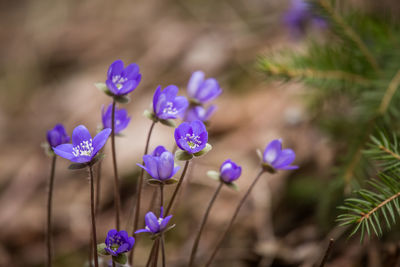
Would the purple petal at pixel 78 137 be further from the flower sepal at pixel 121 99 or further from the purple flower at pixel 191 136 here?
the purple flower at pixel 191 136

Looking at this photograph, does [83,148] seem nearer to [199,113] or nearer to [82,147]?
[82,147]

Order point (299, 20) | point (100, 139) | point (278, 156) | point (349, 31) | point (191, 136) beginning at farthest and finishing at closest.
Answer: point (299, 20)
point (349, 31)
point (278, 156)
point (191, 136)
point (100, 139)

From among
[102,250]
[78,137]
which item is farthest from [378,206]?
[78,137]

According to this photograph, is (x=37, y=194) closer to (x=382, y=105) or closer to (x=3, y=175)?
(x=3, y=175)

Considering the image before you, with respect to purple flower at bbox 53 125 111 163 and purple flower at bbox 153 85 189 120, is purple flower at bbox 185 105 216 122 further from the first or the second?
purple flower at bbox 53 125 111 163

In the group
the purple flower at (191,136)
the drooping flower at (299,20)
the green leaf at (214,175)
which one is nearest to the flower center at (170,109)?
the purple flower at (191,136)

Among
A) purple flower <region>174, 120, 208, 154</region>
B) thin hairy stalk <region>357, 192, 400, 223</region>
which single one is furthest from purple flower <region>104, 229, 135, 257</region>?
thin hairy stalk <region>357, 192, 400, 223</region>
